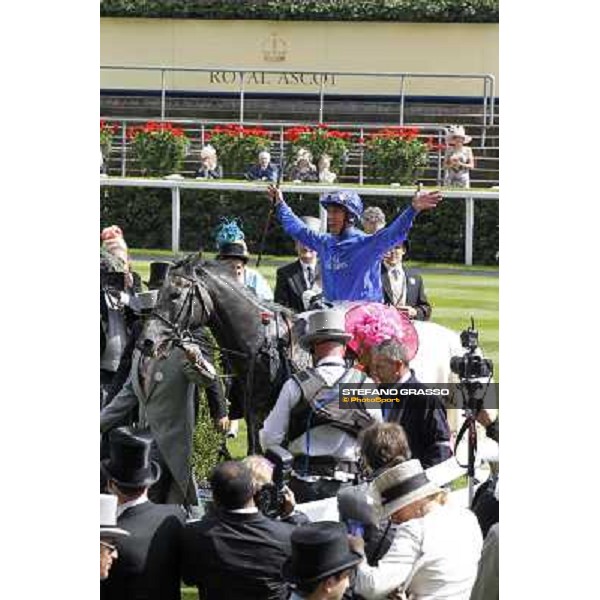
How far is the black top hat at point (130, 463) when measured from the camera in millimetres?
5938

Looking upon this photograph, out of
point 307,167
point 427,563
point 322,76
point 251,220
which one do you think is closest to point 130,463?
point 427,563

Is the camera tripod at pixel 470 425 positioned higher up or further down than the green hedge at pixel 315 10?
further down

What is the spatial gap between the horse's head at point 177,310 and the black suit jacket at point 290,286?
5.82 feet

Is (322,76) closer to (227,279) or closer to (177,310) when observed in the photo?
(227,279)

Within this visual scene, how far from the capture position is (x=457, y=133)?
42.1ft

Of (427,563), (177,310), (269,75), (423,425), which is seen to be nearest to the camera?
→ (427,563)

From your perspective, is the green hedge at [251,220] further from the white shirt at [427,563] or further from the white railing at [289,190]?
the white shirt at [427,563]

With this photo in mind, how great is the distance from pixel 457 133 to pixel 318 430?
6.36 m

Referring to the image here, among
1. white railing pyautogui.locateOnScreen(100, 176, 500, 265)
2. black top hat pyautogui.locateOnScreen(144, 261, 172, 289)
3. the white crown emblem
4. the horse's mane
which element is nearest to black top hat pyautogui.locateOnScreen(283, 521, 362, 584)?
the horse's mane

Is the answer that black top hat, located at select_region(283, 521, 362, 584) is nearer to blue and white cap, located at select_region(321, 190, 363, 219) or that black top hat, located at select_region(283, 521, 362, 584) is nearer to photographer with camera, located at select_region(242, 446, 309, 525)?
photographer with camera, located at select_region(242, 446, 309, 525)

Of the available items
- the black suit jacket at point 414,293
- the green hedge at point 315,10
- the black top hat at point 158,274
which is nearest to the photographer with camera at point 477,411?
the black top hat at point 158,274

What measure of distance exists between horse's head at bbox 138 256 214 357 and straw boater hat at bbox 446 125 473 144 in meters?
4.64
